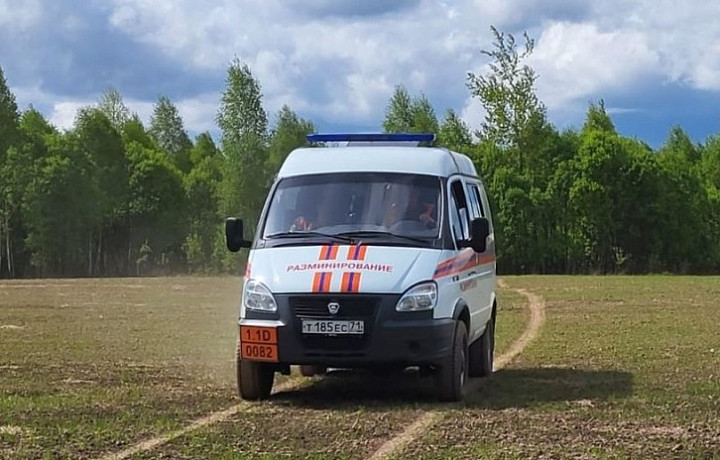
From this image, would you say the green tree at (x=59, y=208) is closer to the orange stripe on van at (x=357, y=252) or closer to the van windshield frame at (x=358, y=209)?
the van windshield frame at (x=358, y=209)

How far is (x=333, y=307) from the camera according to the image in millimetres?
10852

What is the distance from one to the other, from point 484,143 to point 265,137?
16.1 m

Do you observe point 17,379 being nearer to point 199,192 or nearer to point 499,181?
point 499,181

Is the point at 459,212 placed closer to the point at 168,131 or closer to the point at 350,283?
the point at 350,283

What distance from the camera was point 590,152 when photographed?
72.8 meters

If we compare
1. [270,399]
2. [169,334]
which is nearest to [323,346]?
[270,399]

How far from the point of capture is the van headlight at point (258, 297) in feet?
36.4

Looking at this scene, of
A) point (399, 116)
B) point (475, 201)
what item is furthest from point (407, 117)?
point (475, 201)

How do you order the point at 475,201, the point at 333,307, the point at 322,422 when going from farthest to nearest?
the point at 475,201 → the point at 333,307 → the point at 322,422

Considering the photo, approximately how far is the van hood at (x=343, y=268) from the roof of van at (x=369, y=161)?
50.5 inches

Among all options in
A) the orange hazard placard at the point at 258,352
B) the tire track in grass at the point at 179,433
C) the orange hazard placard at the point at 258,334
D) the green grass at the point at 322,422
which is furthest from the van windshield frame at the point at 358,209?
the tire track in grass at the point at 179,433

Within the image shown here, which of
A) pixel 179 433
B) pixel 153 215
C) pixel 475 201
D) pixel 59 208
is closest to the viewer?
pixel 179 433

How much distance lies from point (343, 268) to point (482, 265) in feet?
10.2

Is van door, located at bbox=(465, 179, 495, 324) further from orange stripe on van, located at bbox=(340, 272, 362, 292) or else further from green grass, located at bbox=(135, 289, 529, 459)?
orange stripe on van, located at bbox=(340, 272, 362, 292)
